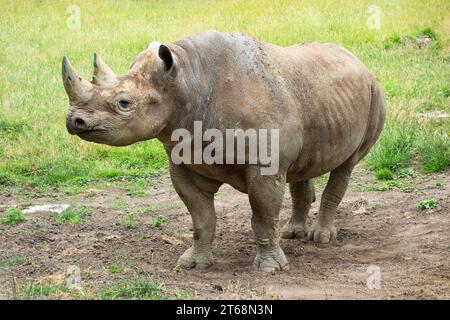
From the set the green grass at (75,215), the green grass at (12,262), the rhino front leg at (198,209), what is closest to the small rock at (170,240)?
the rhino front leg at (198,209)

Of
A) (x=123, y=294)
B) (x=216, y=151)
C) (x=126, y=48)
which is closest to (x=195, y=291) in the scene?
(x=123, y=294)

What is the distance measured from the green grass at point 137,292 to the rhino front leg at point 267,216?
1.38 m

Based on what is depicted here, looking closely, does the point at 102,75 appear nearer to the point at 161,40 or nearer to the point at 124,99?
the point at 124,99

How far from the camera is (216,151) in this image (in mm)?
7574

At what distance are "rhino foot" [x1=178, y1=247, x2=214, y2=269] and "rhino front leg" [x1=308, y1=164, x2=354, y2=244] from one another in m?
1.54

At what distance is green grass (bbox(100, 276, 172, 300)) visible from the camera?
6.61 metres

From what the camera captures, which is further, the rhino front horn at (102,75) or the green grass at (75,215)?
the green grass at (75,215)

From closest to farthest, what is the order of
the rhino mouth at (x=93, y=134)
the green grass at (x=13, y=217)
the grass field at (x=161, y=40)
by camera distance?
the rhino mouth at (x=93, y=134) → the green grass at (x=13, y=217) → the grass field at (x=161, y=40)

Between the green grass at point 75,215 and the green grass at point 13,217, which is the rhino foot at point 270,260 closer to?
the green grass at point 75,215

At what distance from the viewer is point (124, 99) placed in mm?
7137

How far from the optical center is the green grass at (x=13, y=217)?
9906 millimetres

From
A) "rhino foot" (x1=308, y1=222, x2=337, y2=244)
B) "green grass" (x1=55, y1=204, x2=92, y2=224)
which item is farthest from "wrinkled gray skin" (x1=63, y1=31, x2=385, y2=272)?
"green grass" (x1=55, y1=204, x2=92, y2=224)

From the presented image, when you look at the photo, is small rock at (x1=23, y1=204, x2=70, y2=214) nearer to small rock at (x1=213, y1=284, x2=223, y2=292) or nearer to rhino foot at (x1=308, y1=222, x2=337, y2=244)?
rhino foot at (x1=308, y1=222, x2=337, y2=244)

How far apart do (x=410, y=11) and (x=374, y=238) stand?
44.0ft
